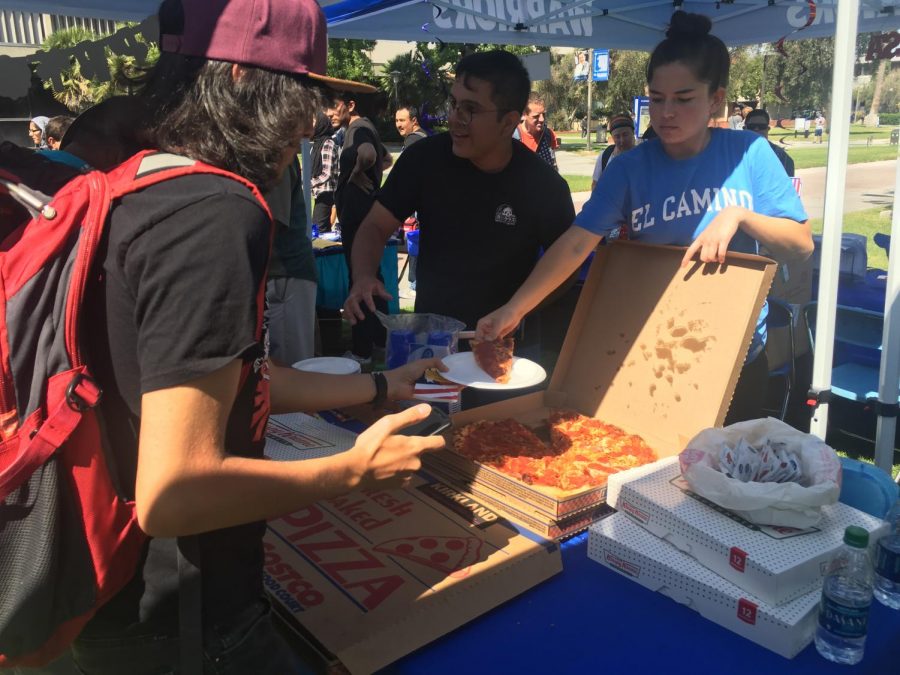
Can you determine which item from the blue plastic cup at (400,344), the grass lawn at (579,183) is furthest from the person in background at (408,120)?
the grass lawn at (579,183)

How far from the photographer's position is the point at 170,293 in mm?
875

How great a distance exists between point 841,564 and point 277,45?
140cm

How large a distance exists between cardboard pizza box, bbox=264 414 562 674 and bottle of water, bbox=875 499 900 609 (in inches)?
26.4

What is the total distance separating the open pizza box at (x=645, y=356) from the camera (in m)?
1.83

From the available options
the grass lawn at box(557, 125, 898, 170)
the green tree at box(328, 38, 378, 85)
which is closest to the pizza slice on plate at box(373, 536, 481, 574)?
the grass lawn at box(557, 125, 898, 170)

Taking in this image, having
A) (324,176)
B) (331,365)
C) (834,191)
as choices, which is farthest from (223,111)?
(324,176)

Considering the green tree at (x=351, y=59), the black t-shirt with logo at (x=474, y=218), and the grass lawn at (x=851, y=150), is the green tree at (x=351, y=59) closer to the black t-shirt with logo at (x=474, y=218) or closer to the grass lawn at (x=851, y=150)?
the grass lawn at (x=851, y=150)

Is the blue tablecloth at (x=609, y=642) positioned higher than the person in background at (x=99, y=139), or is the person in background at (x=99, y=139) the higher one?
the person in background at (x=99, y=139)

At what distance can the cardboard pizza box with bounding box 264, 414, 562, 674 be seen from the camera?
1.29m

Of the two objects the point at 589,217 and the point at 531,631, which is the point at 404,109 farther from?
the point at 531,631

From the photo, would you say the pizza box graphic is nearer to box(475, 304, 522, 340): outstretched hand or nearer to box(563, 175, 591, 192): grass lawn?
box(475, 304, 522, 340): outstretched hand

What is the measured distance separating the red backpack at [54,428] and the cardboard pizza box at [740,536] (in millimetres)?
1072

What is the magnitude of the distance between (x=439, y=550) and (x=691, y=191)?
1364 millimetres

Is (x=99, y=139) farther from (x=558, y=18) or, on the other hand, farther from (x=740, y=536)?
(x=558, y=18)
